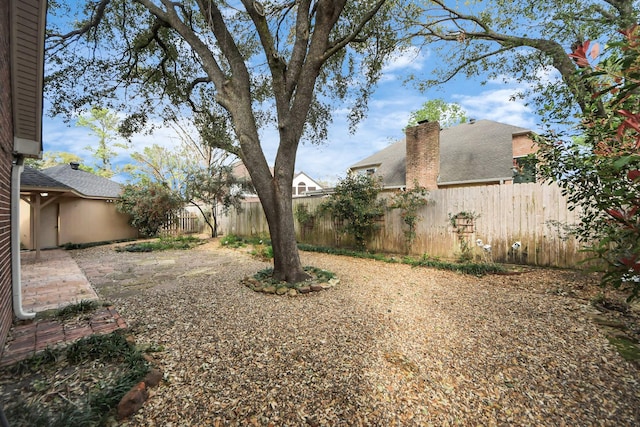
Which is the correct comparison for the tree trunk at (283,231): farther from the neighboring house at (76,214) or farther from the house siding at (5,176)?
the neighboring house at (76,214)

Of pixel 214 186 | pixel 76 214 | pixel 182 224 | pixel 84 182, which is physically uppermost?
pixel 84 182

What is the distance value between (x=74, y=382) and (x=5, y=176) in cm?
272

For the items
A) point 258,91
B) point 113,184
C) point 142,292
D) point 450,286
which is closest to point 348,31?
point 258,91

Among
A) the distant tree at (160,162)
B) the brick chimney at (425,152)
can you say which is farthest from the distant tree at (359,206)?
the distant tree at (160,162)

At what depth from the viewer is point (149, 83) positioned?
6.77 meters

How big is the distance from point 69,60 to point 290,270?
6867 millimetres

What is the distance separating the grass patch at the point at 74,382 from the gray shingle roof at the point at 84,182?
10915 millimetres

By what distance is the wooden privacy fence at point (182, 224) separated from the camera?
12.3 meters

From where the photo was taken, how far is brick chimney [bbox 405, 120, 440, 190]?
10.4m

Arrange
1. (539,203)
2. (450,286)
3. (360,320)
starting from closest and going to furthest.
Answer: (360,320) < (450,286) < (539,203)

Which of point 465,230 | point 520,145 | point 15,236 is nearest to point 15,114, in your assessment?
point 15,236

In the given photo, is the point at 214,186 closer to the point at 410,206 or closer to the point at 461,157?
the point at 410,206

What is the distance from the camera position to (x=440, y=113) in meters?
21.1

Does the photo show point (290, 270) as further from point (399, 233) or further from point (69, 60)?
point (69, 60)
